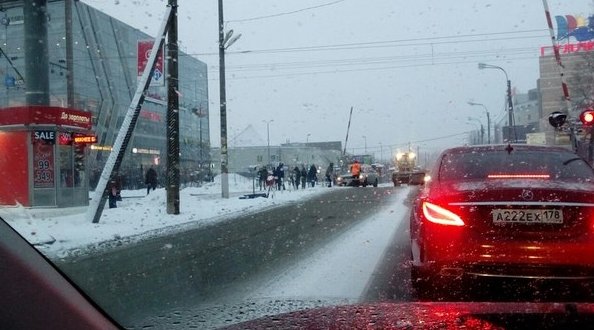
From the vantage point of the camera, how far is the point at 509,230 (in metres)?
4.65

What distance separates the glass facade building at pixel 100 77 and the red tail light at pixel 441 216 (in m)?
3.53

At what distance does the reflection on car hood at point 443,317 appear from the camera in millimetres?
2541

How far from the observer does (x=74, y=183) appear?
1634 cm

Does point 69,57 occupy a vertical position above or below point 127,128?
above

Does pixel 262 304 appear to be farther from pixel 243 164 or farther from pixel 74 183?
pixel 243 164

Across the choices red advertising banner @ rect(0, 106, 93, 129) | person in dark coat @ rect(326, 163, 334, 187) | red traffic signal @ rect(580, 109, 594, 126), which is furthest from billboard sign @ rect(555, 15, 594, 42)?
person in dark coat @ rect(326, 163, 334, 187)

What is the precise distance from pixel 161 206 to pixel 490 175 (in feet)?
53.0

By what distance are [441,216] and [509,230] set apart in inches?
21.8

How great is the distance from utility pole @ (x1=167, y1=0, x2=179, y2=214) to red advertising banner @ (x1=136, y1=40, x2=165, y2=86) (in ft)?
0.94

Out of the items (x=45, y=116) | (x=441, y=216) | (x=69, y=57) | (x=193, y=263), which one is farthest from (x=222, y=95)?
(x=441, y=216)

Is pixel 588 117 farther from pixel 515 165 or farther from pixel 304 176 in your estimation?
pixel 304 176

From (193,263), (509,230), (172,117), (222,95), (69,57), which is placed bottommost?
(193,263)

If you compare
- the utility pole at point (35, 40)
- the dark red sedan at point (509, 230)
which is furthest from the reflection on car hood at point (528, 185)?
the utility pole at point (35, 40)

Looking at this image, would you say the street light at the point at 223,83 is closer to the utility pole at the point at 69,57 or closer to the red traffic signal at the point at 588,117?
the utility pole at the point at 69,57
